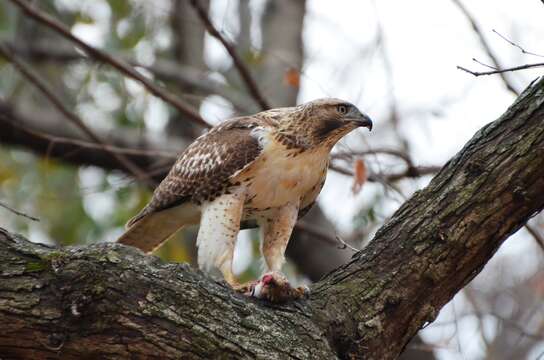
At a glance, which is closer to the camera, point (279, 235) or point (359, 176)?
point (279, 235)

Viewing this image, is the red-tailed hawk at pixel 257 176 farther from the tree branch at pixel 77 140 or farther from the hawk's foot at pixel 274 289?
the tree branch at pixel 77 140

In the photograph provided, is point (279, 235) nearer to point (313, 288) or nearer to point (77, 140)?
point (313, 288)

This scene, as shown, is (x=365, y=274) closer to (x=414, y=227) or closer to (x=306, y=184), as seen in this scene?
(x=414, y=227)

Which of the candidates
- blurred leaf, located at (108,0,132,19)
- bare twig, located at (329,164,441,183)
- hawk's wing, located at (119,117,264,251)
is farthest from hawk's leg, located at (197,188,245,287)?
blurred leaf, located at (108,0,132,19)

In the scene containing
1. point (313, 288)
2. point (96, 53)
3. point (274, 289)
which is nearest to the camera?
point (274, 289)

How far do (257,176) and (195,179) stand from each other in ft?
1.32

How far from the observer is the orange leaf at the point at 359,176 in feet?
19.0

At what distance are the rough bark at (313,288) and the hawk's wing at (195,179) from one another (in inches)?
46.8

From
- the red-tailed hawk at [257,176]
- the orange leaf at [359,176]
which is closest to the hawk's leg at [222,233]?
the red-tailed hawk at [257,176]

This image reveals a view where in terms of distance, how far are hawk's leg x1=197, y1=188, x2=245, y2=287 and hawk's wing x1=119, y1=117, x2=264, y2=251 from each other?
107 mm

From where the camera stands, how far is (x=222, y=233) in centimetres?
502

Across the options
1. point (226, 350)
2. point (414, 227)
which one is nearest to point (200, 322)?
point (226, 350)

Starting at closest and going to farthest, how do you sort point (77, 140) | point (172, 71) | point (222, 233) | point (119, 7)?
point (222, 233), point (77, 140), point (172, 71), point (119, 7)

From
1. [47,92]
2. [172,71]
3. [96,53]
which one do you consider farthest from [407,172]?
[172,71]
